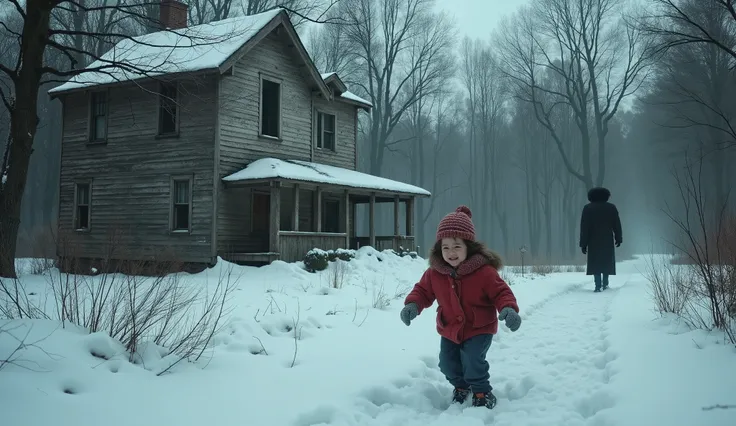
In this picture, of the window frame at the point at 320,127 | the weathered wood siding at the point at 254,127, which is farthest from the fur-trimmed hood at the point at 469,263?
the window frame at the point at 320,127

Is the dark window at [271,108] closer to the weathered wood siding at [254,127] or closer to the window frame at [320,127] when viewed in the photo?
the weathered wood siding at [254,127]

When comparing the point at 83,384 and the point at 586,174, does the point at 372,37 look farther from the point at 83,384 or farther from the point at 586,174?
the point at 83,384

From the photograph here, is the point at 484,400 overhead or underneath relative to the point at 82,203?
underneath

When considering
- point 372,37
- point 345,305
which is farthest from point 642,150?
point 345,305

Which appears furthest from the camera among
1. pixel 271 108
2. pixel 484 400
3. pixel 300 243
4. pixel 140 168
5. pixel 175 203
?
pixel 271 108

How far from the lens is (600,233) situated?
11.5 m

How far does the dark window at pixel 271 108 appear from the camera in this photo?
17906mm

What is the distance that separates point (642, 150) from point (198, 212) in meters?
50.5

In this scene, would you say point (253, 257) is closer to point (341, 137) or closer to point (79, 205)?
point (79, 205)

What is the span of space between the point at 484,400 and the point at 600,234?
8.61m

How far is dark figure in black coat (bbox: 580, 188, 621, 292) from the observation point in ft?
37.6

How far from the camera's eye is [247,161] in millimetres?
A: 16594

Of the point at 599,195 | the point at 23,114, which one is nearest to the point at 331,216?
the point at 599,195

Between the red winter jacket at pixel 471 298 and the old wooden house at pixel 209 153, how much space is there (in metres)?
A: 10.9
